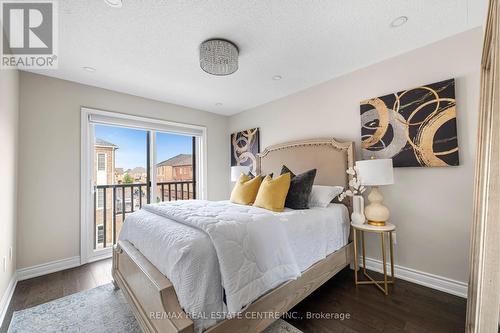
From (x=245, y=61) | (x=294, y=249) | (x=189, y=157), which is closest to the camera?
(x=294, y=249)

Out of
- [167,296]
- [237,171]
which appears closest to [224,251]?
[167,296]

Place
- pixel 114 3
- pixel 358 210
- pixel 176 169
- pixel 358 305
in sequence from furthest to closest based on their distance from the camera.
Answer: pixel 176 169 → pixel 358 210 → pixel 358 305 → pixel 114 3

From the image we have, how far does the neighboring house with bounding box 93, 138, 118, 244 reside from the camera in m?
3.10

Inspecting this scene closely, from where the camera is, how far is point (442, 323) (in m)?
1.56

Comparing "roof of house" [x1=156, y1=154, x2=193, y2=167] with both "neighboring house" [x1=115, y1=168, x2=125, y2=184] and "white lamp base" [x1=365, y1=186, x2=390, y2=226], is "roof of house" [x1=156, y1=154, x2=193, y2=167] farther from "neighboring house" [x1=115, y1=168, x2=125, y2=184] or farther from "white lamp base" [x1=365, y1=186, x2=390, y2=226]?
"white lamp base" [x1=365, y1=186, x2=390, y2=226]

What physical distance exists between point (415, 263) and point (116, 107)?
4331mm

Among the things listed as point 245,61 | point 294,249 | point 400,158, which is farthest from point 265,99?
point 294,249

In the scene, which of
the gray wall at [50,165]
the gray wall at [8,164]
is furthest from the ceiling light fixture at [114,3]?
the gray wall at [50,165]

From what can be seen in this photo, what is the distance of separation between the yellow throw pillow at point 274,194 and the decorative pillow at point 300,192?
0.34 feet

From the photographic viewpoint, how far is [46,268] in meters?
2.50

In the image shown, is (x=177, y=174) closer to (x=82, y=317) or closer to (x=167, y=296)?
(x=82, y=317)

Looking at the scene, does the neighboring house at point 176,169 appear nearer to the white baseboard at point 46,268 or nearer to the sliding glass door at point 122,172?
the sliding glass door at point 122,172

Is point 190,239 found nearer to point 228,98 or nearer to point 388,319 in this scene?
point 388,319

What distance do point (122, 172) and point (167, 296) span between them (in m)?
2.82
